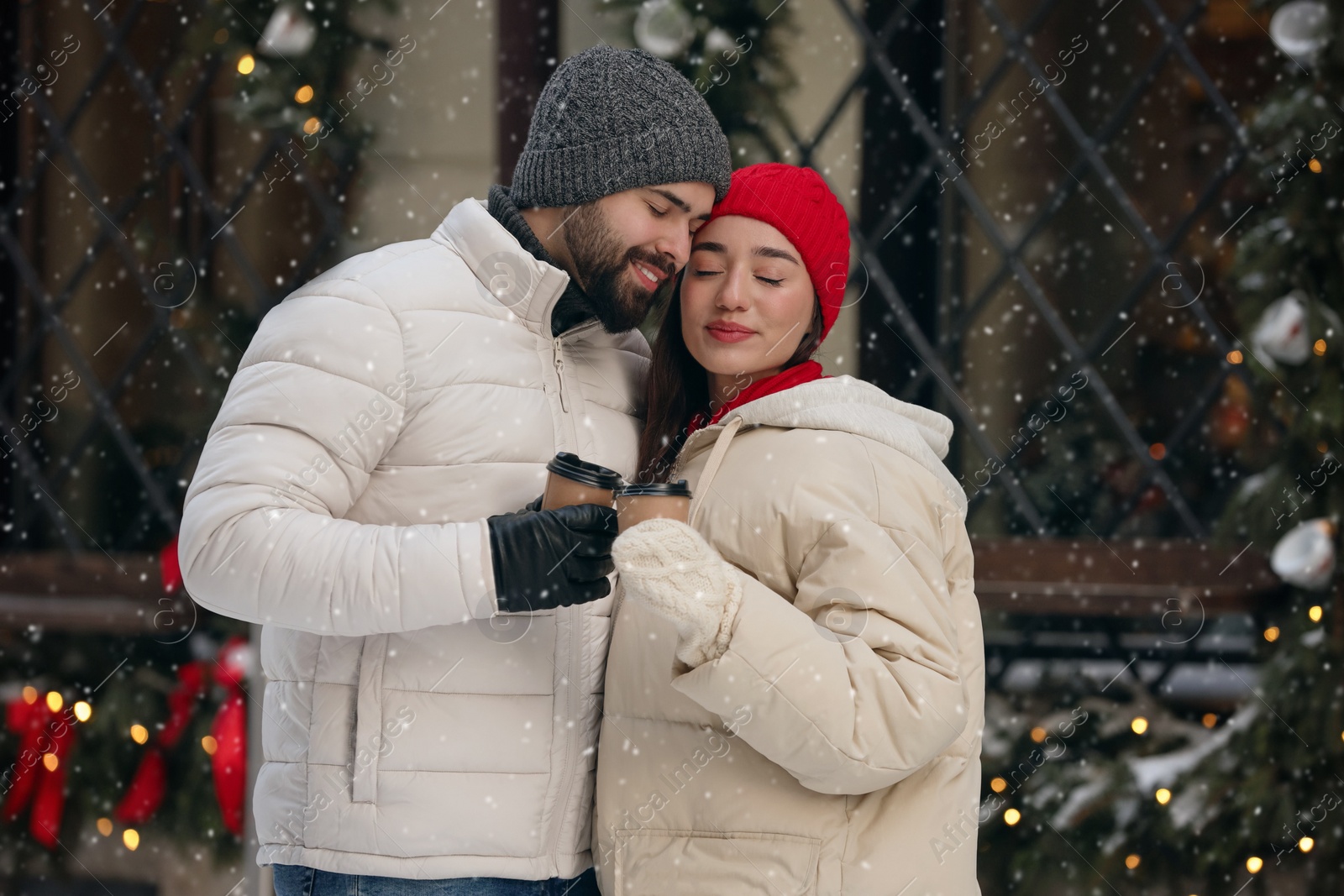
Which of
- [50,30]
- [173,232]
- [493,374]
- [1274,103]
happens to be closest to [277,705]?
[493,374]

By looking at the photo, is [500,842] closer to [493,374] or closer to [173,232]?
[493,374]

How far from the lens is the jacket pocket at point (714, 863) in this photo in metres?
1.50

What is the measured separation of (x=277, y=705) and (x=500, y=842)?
1.25 feet

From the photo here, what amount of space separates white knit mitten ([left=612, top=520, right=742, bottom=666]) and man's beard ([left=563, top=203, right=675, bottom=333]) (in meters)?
0.49

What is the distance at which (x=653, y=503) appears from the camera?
1377mm

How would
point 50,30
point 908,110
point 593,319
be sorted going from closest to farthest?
point 593,319 < point 908,110 < point 50,30

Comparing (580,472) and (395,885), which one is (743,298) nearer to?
(580,472)

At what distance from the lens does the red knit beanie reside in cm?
181

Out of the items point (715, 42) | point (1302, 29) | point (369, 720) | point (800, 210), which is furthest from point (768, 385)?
point (1302, 29)

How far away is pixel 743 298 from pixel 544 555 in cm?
61

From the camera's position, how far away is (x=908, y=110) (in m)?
3.16

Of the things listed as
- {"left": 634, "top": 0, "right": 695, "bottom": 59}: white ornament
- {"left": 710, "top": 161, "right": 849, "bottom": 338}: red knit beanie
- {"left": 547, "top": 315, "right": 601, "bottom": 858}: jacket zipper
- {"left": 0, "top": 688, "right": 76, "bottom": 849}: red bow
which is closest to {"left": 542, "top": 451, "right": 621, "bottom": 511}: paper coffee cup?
{"left": 547, "top": 315, "right": 601, "bottom": 858}: jacket zipper

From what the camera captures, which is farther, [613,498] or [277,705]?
[277,705]

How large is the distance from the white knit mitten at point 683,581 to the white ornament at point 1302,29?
8.07ft
